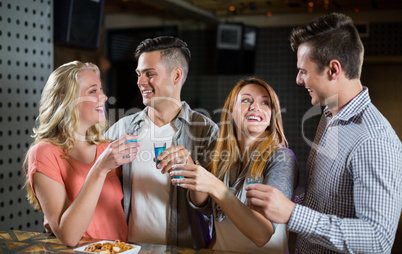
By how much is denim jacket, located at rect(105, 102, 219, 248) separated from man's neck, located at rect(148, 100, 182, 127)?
46 mm

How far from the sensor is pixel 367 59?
4996mm

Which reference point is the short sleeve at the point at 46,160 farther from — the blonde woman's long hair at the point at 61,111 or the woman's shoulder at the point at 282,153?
the woman's shoulder at the point at 282,153

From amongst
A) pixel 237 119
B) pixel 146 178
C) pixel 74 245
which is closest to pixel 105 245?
pixel 74 245

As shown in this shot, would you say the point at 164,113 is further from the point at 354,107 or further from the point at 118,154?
the point at 354,107

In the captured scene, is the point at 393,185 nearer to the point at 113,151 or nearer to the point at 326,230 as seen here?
the point at 326,230

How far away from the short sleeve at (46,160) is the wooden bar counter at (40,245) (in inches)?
8.5

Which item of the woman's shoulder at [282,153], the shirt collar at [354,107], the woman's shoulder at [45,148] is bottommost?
the woman's shoulder at [45,148]

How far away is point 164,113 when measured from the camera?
224 cm

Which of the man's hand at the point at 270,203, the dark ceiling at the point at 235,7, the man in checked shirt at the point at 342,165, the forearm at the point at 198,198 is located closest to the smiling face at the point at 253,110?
the man in checked shirt at the point at 342,165

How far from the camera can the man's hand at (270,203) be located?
4.71 ft

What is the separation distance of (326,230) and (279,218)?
161 millimetres

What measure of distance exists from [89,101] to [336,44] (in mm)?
1148

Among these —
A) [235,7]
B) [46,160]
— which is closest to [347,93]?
[46,160]

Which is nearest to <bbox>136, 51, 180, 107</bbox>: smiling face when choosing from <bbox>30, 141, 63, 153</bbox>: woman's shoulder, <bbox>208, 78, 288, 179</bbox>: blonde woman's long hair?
<bbox>208, 78, 288, 179</bbox>: blonde woman's long hair
